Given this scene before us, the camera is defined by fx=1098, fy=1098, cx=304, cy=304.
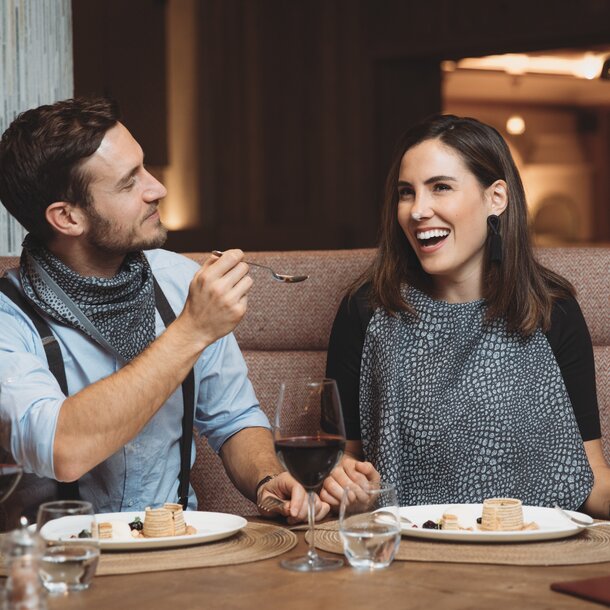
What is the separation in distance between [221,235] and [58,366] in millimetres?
5134

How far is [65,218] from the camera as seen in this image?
196 centimetres

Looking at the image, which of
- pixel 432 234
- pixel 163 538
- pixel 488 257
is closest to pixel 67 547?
pixel 163 538

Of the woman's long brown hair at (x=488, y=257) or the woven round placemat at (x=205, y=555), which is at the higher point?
the woman's long brown hair at (x=488, y=257)

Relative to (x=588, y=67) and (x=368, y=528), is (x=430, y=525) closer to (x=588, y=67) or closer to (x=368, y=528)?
(x=368, y=528)

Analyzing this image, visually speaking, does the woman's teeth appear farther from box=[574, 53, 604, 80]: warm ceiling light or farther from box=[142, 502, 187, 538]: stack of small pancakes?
box=[574, 53, 604, 80]: warm ceiling light

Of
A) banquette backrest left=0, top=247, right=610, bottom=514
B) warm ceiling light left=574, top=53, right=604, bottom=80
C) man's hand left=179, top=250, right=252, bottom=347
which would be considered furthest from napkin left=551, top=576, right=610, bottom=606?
warm ceiling light left=574, top=53, right=604, bottom=80

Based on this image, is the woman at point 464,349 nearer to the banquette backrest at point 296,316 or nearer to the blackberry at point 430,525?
the banquette backrest at point 296,316

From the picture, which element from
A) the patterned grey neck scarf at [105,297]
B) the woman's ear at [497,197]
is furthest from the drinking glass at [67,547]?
the woman's ear at [497,197]

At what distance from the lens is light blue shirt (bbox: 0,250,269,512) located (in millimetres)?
1627

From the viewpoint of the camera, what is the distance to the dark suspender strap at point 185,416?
2.01 m

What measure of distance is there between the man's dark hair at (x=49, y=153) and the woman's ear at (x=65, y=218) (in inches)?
0.4

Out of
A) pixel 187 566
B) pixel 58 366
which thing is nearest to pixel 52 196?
pixel 58 366

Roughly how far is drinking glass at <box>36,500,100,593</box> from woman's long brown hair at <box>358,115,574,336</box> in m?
1.16

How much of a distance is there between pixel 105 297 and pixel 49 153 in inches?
10.6
